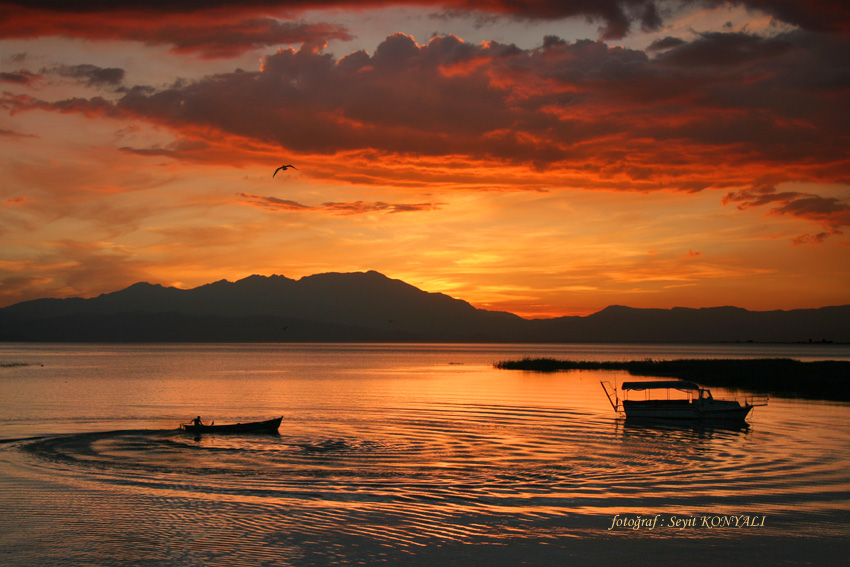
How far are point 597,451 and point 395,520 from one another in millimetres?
18387

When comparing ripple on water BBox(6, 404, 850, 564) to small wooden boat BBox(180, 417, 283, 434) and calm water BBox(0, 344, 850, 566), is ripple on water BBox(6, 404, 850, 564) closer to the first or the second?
calm water BBox(0, 344, 850, 566)

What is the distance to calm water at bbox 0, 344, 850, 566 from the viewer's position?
20.1m

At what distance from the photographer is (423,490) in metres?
27.7

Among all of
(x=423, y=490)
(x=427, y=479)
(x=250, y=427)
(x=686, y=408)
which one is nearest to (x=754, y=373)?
(x=686, y=408)

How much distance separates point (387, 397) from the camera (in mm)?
73812

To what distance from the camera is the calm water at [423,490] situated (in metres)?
20.1

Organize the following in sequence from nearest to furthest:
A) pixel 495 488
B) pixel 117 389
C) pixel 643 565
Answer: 1. pixel 643 565
2. pixel 495 488
3. pixel 117 389

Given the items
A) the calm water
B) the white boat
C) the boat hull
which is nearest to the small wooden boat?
the calm water

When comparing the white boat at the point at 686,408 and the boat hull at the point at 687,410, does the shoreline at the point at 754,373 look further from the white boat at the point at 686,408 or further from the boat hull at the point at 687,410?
the boat hull at the point at 687,410

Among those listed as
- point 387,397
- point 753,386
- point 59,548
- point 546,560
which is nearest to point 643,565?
point 546,560

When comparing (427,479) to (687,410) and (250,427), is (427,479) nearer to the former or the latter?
(250,427)

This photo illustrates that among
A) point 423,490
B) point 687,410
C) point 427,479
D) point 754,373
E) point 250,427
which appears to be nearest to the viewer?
point 423,490

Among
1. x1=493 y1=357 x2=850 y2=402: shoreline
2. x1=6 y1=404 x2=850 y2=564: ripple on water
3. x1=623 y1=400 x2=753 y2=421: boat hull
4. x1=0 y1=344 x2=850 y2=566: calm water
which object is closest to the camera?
x1=0 y1=344 x2=850 y2=566: calm water

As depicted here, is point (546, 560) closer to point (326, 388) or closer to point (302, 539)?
point (302, 539)
